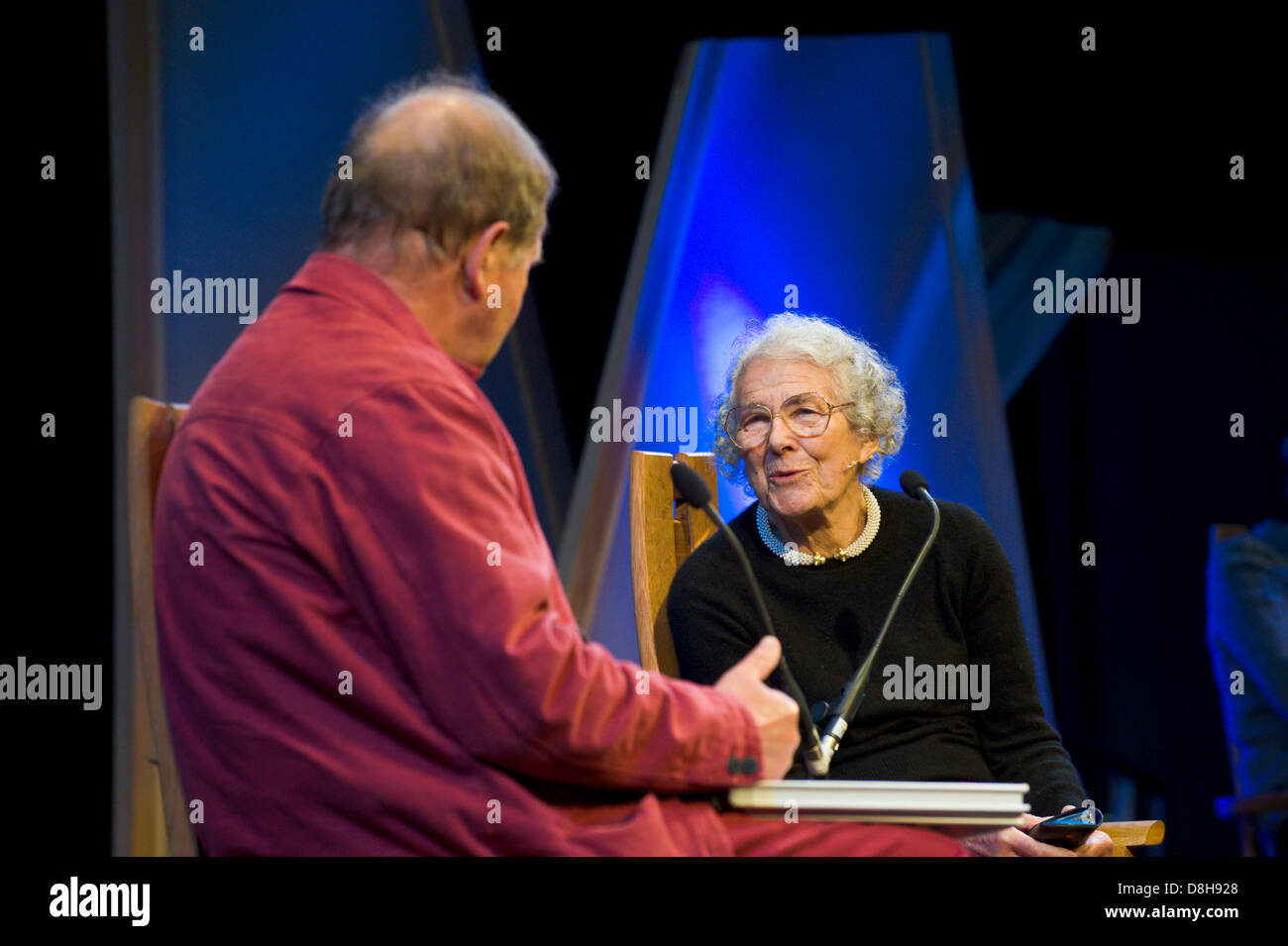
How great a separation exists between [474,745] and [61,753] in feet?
6.04

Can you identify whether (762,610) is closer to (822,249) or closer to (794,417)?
(794,417)

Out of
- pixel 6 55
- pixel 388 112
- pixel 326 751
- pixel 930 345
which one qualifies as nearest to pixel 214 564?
pixel 326 751

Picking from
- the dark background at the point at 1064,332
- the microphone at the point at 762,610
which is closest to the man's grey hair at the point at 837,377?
the microphone at the point at 762,610

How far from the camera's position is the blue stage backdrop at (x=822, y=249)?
3027mm

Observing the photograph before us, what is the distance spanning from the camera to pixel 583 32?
3219 millimetres

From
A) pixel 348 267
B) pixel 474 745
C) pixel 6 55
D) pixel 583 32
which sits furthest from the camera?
pixel 583 32

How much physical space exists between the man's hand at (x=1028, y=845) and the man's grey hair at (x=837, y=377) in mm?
681

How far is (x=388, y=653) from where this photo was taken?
1139mm

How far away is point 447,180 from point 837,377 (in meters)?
1.04

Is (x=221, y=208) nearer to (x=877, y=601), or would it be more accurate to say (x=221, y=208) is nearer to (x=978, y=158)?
(x=877, y=601)

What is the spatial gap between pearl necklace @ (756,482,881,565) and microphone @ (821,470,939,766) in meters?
0.09
